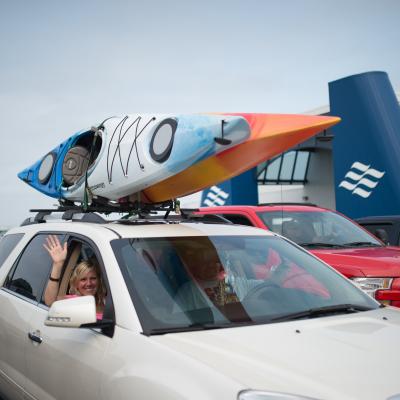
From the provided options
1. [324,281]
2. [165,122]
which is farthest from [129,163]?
[324,281]

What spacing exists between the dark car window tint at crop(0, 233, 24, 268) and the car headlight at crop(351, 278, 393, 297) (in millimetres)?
3076

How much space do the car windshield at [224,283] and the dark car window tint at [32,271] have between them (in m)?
0.82

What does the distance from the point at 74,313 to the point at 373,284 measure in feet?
11.0

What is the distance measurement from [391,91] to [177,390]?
15353mm

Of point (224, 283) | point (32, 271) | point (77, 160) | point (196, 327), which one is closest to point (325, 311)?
point (224, 283)

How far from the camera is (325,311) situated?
292cm

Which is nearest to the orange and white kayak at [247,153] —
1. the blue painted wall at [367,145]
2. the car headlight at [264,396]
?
the car headlight at [264,396]

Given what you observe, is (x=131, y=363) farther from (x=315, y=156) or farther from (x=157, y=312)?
(x=315, y=156)

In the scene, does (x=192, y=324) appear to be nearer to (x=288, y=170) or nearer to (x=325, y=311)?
(x=325, y=311)

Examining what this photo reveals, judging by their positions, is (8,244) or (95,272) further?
(8,244)

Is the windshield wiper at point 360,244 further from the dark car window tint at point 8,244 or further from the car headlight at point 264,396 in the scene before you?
the car headlight at point 264,396

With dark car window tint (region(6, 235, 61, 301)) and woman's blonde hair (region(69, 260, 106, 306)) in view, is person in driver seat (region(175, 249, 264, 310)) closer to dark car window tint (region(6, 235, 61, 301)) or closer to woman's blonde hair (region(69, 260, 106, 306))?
woman's blonde hair (region(69, 260, 106, 306))

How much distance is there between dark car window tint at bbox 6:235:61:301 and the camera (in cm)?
363

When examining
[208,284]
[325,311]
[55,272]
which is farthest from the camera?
[55,272]
